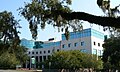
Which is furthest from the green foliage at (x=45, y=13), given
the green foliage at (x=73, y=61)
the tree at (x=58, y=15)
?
the green foliage at (x=73, y=61)

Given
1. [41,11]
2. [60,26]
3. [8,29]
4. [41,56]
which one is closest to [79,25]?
[60,26]

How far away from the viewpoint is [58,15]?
18.0 meters

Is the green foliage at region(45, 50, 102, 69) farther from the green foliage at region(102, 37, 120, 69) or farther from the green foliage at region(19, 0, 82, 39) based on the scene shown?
the green foliage at region(19, 0, 82, 39)

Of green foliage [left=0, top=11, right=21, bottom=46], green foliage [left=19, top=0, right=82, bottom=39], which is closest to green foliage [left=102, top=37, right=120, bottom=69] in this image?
green foliage [left=0, top=11, right=21, bottom=46]

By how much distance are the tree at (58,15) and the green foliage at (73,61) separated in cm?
6117

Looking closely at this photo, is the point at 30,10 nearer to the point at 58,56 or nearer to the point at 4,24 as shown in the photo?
the point at 4,24

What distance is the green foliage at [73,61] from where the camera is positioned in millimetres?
83000

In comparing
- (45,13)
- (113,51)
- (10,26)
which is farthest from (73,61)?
(45,13)

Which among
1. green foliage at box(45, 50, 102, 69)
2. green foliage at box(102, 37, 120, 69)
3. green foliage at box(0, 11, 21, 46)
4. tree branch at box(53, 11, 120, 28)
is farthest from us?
green foliage at box(45, 50, 102, 69)

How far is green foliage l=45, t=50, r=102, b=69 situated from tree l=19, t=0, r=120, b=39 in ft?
201

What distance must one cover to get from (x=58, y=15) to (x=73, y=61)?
215ft

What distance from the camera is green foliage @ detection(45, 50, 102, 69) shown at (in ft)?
272

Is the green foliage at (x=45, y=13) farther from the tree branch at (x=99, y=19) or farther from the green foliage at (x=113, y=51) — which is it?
the green foliage at (x=113, y=51)

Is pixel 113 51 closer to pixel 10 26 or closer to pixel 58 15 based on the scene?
pixel 10 26
